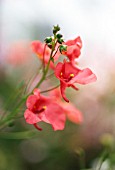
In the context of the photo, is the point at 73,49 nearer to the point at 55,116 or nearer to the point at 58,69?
the point at 58,69

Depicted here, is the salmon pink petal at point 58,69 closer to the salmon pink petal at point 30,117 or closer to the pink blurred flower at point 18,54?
the salmon pink petal at point 30,117

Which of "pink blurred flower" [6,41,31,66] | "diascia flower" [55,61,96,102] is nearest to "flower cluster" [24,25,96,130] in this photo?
"diascia flower" [55,61,96,102]

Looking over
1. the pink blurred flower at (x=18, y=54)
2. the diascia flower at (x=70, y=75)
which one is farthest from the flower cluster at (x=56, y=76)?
the pink blurred flower at (x=18, y=54)

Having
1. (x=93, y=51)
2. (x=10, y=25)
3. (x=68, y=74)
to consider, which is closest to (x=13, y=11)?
(x=10, y=25)

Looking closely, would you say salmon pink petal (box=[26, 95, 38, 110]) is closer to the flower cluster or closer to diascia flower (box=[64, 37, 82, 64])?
the flower cluster

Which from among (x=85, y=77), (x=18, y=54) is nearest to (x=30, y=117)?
(x=85, y=77)
